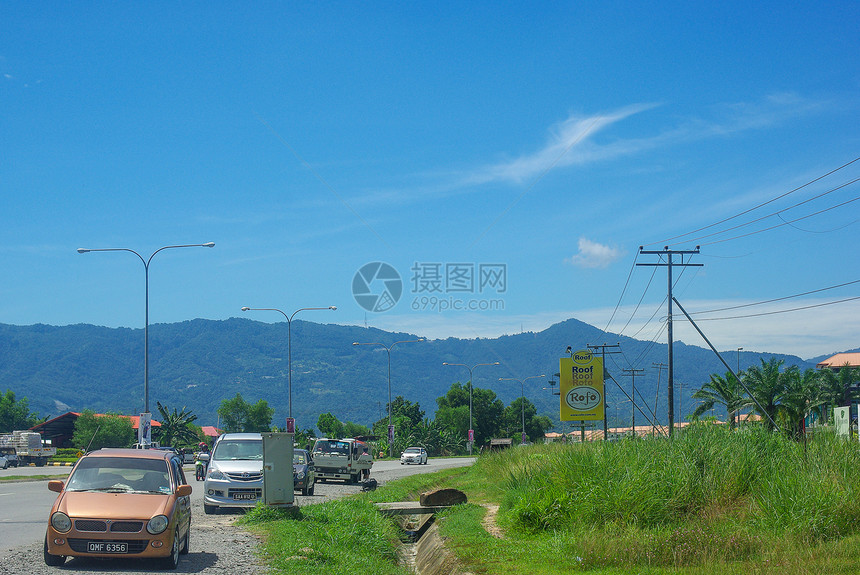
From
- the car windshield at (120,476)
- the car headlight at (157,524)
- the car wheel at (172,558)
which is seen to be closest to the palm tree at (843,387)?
the car windshield at (120,476)

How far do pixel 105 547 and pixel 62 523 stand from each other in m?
0.66

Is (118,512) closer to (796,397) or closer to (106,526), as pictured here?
(106,526)

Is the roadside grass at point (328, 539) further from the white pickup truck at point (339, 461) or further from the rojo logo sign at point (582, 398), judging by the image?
the rojo logo sign at point (582, 398)

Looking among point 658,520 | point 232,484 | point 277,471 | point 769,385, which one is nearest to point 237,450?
point 232,484

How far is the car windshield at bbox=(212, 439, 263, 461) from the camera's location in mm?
20953

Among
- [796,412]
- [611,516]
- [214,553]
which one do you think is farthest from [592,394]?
[214,553]

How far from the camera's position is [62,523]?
10734 mm

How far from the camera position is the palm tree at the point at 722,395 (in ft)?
201

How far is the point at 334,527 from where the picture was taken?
16812 mm

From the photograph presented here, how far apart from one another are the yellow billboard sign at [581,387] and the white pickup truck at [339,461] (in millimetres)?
10924

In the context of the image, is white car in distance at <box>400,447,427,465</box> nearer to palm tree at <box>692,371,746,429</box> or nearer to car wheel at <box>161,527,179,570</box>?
palm tree at <box>692,371,746,429</box>

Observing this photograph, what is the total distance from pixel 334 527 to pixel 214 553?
404 centimetres

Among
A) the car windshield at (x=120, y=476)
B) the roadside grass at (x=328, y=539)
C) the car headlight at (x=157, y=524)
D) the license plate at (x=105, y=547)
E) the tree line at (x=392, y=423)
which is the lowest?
the tree line at (x=392, y=423)

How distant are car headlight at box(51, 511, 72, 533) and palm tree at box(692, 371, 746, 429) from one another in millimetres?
53315
